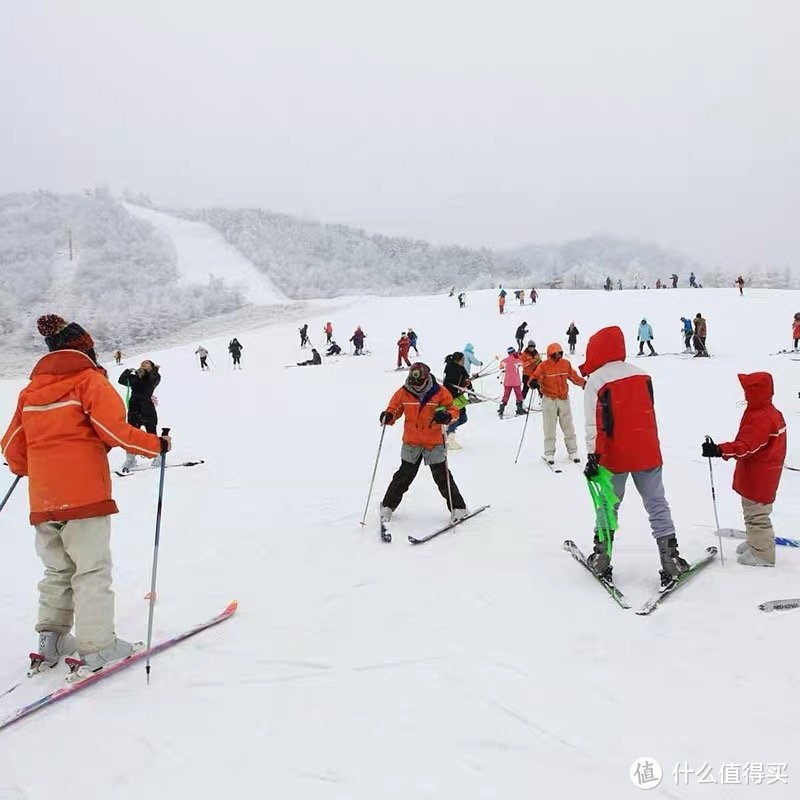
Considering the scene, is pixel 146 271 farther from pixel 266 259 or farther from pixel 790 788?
pixel 790 788

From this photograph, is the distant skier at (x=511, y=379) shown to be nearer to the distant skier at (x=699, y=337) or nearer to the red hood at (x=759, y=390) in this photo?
the red hood at (x=759, y=390)

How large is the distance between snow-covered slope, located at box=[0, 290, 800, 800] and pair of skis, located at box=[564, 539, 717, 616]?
0.07 metres

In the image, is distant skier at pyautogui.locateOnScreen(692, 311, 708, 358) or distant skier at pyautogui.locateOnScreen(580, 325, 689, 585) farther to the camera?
distant skier at pyautogui.locateOnScreen(692, 311, 708, 358)

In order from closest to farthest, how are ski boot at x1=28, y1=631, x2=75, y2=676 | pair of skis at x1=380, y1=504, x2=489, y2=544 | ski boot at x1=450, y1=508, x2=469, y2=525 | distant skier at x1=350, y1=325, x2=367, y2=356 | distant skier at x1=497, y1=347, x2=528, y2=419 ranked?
ski boot at x1=28, y1=631, x2=75, y2=676 → pair of skis at x1=380, y1=504, x2=489, y2=544 → ski boot at x1=450, y1=508, x2=469, y2=525 → distant skier at x1=497, y1=347, x2=528, y2=419 → distant skier at x1=350, y1=325, x2=367, y2=356

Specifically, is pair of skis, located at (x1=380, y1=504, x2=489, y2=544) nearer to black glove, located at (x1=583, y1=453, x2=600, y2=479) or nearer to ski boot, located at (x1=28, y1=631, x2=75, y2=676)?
black glove, located at (x1=583, y1=453, x2=600, y2=479)

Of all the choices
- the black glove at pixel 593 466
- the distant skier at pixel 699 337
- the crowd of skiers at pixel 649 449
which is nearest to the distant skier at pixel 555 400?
the crowd of skiers at pixel 649 449

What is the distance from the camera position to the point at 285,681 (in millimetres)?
3449

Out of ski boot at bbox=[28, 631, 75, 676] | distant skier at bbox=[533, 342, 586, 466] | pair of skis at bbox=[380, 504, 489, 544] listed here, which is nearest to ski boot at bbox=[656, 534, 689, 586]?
pair of skis at bbox=[380, 504, 489, 544]

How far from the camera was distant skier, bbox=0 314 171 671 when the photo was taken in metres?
3.45

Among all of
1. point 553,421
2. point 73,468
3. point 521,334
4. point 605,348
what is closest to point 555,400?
point 553,421

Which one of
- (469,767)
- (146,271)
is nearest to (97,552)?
(469,767)

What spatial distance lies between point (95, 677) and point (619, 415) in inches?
146

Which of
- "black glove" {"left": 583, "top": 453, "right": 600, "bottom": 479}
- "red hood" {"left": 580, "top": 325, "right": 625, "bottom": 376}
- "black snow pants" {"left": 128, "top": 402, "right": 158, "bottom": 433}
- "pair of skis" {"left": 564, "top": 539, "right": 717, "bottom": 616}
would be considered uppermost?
"red hood" {"left": 580, "top": 325, "right": 625, "bottom": 376}

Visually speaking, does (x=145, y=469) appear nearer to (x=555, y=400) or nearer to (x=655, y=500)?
(x=555, y=400)
